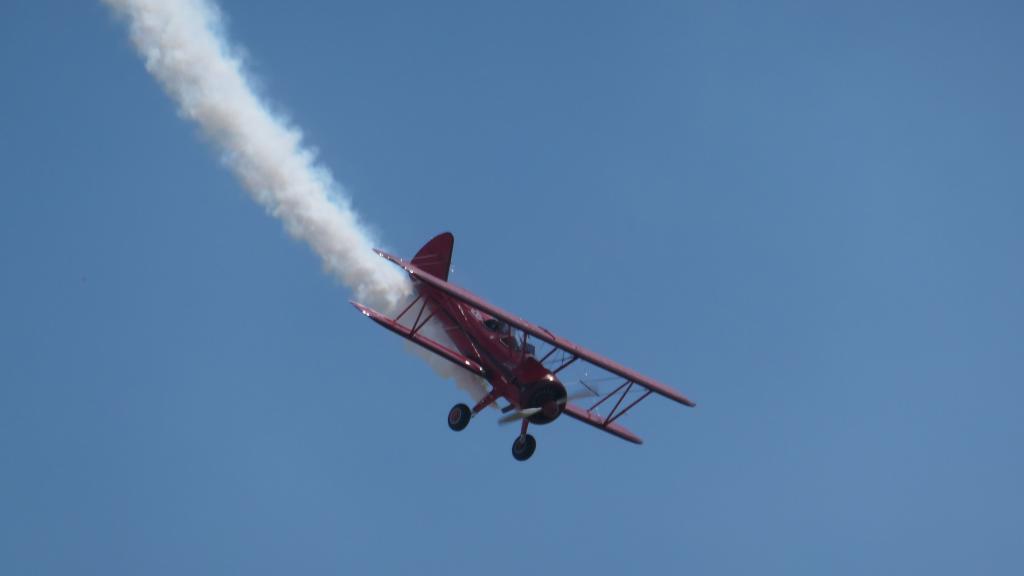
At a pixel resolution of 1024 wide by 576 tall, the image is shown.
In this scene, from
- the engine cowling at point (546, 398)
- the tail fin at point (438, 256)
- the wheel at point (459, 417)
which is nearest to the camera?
the engine cowling at point (546, 398)

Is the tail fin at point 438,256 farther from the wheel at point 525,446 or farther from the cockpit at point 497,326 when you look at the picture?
the wheel at point 525,446

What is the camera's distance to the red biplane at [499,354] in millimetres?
45156

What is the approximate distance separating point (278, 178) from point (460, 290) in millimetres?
7608

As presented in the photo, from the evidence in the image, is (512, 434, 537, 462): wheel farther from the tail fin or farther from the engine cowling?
the tail fin

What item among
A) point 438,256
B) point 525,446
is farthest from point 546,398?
point 438,256

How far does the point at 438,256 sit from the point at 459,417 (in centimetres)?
558

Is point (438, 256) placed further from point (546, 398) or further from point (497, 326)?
point (546, 398)

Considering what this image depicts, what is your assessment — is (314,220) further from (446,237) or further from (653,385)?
(653,385)

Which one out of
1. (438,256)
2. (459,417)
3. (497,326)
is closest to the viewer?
(459,417)

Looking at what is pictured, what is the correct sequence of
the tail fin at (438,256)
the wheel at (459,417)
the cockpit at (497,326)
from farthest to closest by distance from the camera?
the tail fin at (438,256) → the cockpit at (497,326) → the wheel at (459,417)

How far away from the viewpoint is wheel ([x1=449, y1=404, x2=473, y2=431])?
4647 centimetres

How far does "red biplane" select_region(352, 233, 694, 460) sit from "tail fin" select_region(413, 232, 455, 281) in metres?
0.03

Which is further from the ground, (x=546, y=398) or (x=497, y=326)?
(x=497, y=326)

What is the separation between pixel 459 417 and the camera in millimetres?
46531
